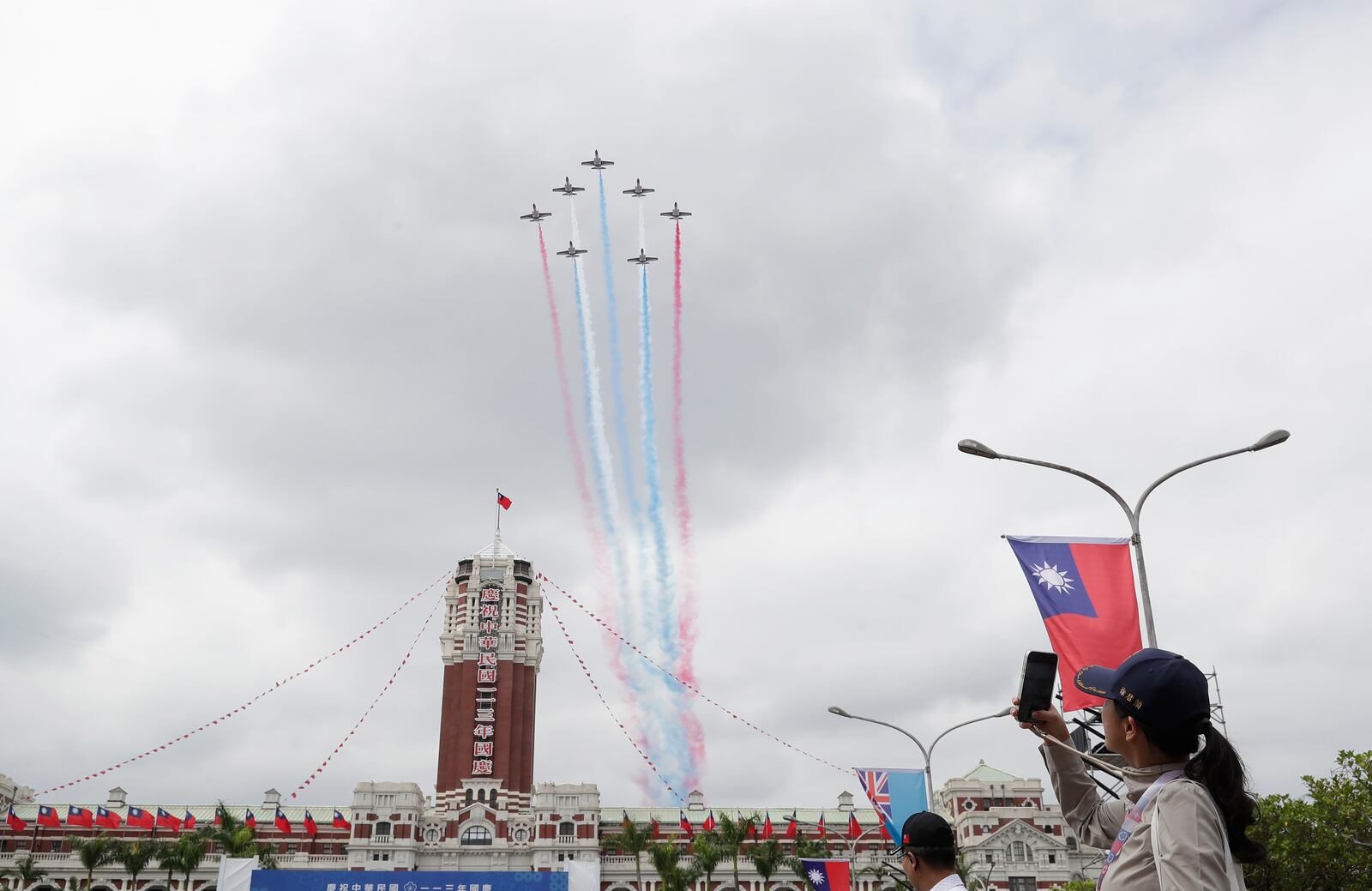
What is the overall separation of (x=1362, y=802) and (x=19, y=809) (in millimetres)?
105837

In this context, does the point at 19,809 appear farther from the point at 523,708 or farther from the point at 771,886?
the point at 771,886

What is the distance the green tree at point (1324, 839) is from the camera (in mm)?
22781

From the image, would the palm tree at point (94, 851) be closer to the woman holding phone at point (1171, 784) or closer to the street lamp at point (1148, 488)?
the street lamp at point (1148, 488)

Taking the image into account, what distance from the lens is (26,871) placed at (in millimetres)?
82562

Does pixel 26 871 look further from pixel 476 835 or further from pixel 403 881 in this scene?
pixel 403 881

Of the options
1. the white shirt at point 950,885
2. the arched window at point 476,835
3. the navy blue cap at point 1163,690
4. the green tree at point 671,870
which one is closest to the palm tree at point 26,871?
the arched window at point 476,835

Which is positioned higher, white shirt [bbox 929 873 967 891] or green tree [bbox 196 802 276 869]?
green tree [bbox 196 802 276 869]

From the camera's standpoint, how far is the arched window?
90.2m

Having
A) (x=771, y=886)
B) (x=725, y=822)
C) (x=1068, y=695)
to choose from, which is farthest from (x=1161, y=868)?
(x=771, y=886)

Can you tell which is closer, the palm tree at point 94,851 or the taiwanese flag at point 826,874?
the taiwanese flag at point 826,874

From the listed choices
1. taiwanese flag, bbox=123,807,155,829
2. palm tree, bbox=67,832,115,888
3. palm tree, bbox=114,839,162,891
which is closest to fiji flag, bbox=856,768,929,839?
palm tree, bbox=114,839,162,891

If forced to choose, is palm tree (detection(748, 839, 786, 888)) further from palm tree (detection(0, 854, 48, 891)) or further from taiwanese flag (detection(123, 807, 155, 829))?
palm tree (detection(0, 854, 48, 891))

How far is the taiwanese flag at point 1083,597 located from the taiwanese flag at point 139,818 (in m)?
90.7

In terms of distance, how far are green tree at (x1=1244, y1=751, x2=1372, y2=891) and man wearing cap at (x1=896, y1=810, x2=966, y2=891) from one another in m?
19.7
